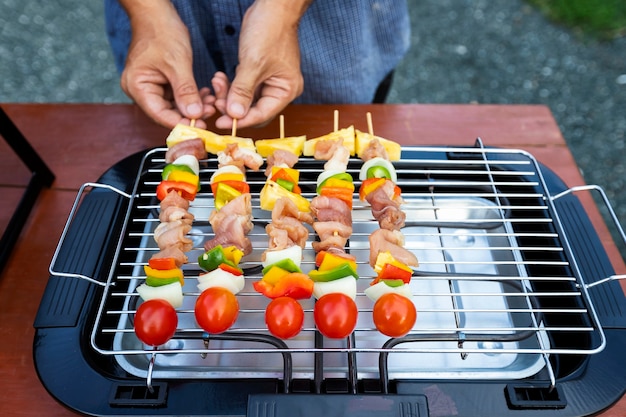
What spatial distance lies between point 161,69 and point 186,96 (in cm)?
17

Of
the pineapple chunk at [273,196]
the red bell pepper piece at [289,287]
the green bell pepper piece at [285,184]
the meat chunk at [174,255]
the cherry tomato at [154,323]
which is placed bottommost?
the cherry tomato at [154,323]

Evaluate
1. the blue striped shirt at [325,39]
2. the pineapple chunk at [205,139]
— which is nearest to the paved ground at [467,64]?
the blue striped shirt at [325,39]

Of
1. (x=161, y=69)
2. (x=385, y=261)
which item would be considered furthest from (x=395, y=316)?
(x=161, y=69)

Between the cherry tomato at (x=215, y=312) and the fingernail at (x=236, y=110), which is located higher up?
the fingernail at (x=236, y=110)

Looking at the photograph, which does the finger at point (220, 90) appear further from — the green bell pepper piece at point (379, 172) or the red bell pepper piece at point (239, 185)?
the green bell pepper piece at point (379, 172)

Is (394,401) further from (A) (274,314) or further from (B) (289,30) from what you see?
(B) (289,30)

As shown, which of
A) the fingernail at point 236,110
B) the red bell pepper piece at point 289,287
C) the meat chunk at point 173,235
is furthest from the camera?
the fingernail at point 236,110

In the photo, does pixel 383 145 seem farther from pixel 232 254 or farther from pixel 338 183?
pixel 232 254

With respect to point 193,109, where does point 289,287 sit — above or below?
below

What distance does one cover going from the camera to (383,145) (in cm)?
178

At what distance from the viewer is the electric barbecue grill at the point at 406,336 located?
50.8 inches

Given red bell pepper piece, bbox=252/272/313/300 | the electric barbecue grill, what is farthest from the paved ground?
red bell pepper piece, bbox=252/272/313/300

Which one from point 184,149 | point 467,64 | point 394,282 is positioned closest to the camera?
point 394,282

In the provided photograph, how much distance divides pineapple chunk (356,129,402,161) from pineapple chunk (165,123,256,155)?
382 mm
